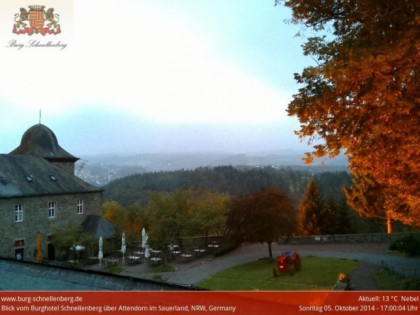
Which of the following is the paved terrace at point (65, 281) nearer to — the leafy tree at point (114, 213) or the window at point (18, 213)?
the window at point (18, 213)

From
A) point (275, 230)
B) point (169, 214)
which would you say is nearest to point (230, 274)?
point (275, 230)

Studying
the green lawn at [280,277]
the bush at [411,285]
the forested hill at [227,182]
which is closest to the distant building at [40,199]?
the forested hill at [227,182]

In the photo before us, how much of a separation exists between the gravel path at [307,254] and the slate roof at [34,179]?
13.8ft

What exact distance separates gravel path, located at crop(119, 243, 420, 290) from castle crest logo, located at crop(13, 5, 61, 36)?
6.04 metres

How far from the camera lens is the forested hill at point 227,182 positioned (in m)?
12.8

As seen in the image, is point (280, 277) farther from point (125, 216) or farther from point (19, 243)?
point (125, 216)

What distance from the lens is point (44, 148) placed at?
16.1m

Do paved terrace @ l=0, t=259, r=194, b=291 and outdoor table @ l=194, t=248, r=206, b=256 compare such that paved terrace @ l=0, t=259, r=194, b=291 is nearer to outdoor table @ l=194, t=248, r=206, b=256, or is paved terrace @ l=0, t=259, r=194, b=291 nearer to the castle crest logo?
the castle crest logo

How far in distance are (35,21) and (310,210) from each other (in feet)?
40.8

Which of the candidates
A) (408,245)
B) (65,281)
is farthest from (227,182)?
(65,281)

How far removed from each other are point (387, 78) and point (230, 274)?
6.73m

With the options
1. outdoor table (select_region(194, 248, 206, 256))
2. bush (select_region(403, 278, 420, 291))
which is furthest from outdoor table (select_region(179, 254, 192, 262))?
bush (select_region(403, 278, 420, 291))

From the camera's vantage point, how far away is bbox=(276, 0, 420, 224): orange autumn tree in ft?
12.4

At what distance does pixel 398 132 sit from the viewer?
13.3ft
